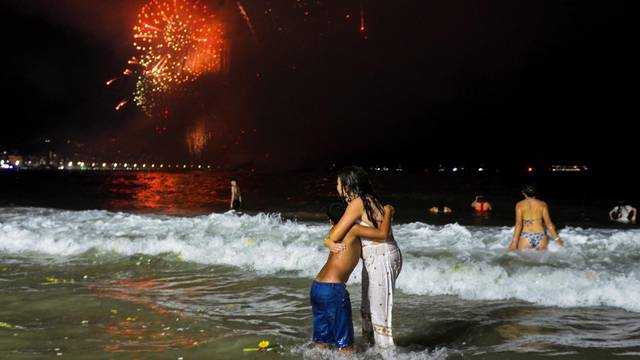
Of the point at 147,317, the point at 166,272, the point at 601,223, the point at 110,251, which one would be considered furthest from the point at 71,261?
the point at 601,223

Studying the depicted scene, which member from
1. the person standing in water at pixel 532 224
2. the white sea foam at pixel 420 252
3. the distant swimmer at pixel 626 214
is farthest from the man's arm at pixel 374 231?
the distant swimmer at pixel 626 214

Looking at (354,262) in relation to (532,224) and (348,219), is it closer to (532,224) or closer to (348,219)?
(348,219)

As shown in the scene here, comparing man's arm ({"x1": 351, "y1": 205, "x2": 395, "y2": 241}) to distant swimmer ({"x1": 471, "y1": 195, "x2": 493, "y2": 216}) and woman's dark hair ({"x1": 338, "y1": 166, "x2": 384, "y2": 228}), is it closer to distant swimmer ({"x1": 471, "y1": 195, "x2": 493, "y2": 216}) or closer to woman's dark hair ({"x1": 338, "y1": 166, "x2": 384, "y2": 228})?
woman's dark hair ({"x1": 338, "y1": 166, "x2": 384, "y2": 228})

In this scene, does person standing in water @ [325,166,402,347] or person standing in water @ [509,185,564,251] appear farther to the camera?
person standing in water @ [509,185,564,251]

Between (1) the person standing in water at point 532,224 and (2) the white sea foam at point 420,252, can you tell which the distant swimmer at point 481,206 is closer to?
(2) the white sea foam at point 420,252

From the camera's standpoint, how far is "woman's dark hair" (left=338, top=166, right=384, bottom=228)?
470 cm

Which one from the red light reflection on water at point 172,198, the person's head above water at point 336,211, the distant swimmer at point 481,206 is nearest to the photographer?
the person's head above water at point 336,211

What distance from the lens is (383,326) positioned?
4949 mm

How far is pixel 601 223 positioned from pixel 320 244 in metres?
16.0

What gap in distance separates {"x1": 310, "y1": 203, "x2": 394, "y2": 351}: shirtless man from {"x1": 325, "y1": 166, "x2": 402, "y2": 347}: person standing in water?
0.20 feet

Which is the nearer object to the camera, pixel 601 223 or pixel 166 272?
pixel 166 272

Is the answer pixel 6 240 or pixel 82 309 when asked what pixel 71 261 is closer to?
pixel 6 240

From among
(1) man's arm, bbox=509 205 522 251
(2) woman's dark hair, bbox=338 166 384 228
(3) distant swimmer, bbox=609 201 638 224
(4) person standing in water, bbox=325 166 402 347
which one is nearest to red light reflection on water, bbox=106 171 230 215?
(1) man's arm, bbox=509 205 522 251

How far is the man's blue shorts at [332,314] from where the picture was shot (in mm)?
4785
